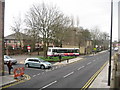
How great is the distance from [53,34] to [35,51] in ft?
68.3

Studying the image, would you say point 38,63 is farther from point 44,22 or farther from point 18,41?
point 18,41

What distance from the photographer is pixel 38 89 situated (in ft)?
31.6

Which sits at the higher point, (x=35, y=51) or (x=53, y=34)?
(x=53, y=34)

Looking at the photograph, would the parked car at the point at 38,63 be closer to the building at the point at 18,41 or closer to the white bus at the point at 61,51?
the white bus at the point at 61,51

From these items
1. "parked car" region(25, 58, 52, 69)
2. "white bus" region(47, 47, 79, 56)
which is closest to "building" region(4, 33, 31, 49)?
"white bus" region(47, 47, 79, 56)

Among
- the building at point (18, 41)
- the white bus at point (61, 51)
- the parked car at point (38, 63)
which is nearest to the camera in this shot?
the parked car at point (38, 63)

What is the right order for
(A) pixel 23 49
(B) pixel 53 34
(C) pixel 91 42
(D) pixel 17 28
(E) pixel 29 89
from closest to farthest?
(E) pixel 29 89 → (B) pixel 53 34 → (D) pixel 17 28 → (A) pixel 23 49 → (C) pixel 91 42

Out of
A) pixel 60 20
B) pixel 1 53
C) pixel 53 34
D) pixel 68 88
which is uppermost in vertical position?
pixel 60 20

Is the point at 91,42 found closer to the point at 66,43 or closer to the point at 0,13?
the point at 66,43

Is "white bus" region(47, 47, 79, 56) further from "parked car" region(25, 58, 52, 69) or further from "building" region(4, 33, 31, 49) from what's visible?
"parked car" region(25, 58, 52, 69)

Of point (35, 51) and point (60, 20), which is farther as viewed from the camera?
point (35, 51)

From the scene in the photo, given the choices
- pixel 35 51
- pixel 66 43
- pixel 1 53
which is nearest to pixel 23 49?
pixel 35 51

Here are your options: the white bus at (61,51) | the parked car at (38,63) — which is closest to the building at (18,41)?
the white bus at (61,51)

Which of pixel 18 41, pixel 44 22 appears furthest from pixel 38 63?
pixel 18 41
